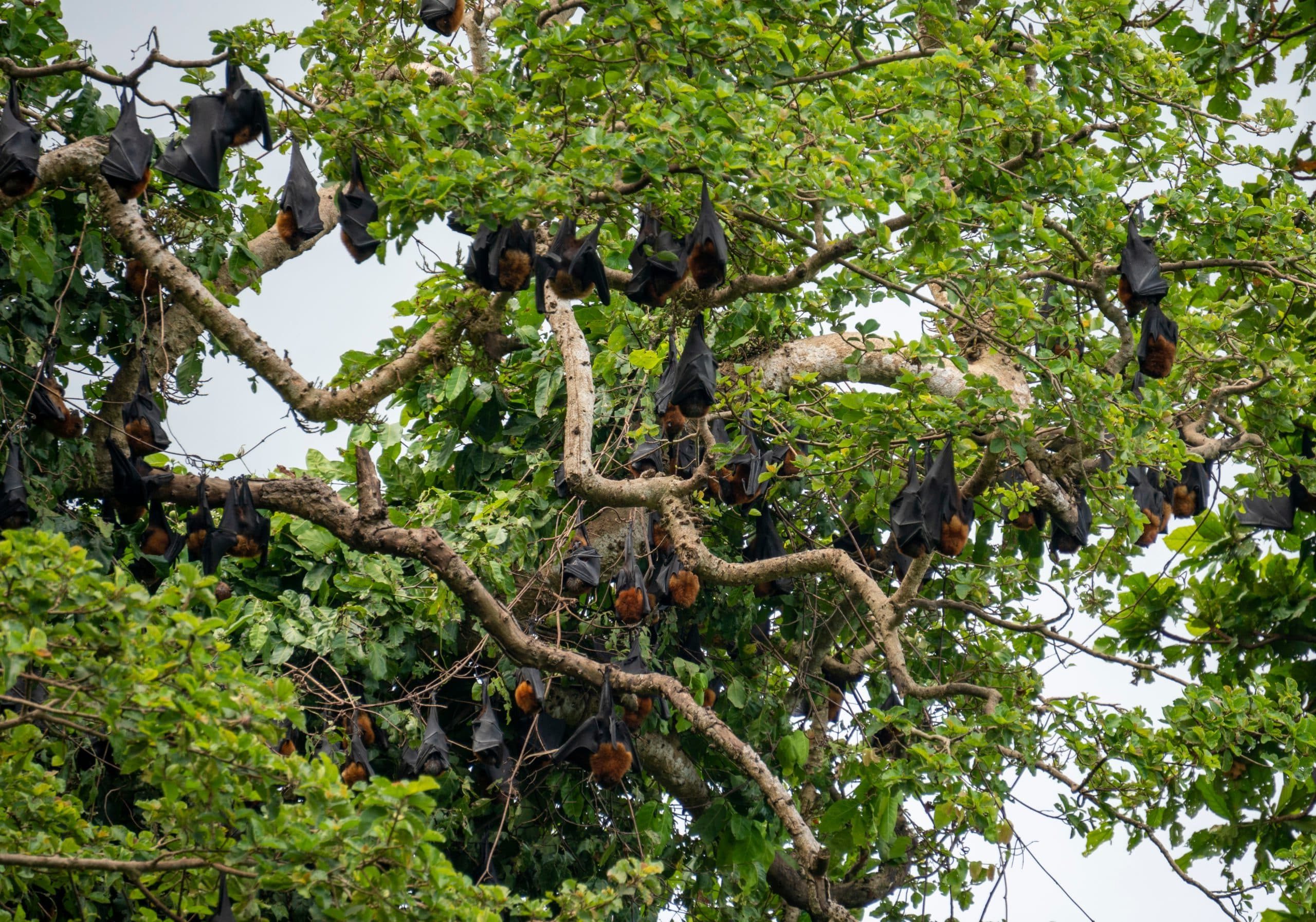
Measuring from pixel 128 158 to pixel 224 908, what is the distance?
11.0 ft

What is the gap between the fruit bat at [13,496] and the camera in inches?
231

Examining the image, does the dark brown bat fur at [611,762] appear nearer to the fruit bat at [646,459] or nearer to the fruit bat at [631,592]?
the fruit bat at [631,592]

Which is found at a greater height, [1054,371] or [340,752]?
[1054,371]

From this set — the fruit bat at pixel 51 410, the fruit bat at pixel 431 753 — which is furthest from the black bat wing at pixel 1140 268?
the fruit bat at pixel 51 410

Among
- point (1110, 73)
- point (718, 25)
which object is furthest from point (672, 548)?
point (1110, 73)

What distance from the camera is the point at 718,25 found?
553 cm

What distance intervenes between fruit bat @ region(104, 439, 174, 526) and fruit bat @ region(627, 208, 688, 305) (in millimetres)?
2603

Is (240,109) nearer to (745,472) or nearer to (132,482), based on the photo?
(132,482)

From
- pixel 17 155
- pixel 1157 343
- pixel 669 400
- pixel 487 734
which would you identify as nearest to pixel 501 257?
pixel 669 400

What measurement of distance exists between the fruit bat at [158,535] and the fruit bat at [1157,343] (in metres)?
5.03

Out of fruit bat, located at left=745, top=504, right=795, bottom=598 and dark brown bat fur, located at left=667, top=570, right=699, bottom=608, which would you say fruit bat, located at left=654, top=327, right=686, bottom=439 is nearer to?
dark brown bat fur, located at left=667, top=570, right=699, bottom=608

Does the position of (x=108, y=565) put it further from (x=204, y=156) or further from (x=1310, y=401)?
(x=1310, y=401)

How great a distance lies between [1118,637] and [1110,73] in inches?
166

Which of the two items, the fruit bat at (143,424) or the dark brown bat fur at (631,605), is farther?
the dark brown bat fur at (631,605)
